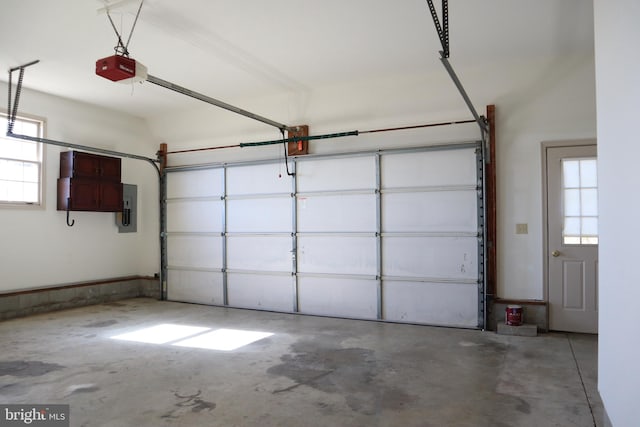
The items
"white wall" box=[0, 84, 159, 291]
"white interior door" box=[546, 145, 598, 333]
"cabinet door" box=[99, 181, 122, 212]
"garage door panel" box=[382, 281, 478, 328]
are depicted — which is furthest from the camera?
"cabinet door" box=[99, 181, 122, 212]

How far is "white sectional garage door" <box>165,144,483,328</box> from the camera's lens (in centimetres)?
564

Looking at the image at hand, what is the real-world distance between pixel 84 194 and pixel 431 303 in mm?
5610

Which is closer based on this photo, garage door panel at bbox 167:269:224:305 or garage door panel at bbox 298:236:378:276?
garage door panel at bbox 298:236:378:276

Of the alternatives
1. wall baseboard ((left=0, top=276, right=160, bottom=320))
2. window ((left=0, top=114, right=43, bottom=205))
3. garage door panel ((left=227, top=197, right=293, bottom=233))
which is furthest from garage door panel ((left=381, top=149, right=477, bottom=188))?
window ((left=0, top=114, right=43, bottom=205))

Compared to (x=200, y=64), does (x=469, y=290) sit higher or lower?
lower

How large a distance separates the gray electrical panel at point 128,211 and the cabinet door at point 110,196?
0.20m

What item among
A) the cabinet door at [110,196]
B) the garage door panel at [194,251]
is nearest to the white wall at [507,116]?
the garage door panel at [194,251]

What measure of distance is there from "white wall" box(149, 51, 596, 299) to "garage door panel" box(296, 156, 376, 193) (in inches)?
8.5

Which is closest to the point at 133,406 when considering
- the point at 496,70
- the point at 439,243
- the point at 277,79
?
the point at 439,243

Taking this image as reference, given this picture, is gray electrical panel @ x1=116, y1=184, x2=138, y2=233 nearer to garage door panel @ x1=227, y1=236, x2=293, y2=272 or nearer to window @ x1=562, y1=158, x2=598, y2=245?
garage door panel @ x1=227, y1=236, x2=293, y2=272

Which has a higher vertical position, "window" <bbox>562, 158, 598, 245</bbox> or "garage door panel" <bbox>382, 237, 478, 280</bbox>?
"window" <bbox>562, 158, 598, 245</bbox>

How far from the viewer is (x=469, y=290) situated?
555cm

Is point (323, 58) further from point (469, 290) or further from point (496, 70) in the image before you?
point (469, 290)

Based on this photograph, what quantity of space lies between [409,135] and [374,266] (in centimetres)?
192
